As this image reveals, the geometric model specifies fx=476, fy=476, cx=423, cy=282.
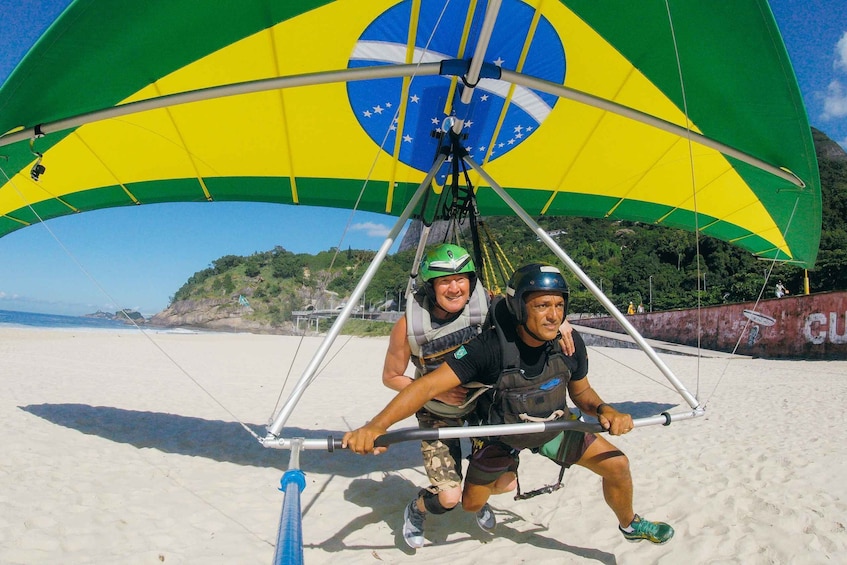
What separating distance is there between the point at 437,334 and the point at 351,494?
6.68ft

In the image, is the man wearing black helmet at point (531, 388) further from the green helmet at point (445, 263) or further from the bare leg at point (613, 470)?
the green helmet at point (445, 263)

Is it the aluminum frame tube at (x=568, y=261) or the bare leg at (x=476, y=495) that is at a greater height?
the aluminum frame tube at (x=568, y=261)

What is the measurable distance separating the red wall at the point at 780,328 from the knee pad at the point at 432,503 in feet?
41.0

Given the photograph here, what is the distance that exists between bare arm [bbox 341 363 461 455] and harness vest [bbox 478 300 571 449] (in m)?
0.28

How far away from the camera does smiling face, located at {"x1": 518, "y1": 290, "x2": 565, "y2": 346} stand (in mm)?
2457

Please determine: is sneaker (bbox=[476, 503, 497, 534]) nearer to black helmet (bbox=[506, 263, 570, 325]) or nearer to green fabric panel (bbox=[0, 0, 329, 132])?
black helmet (bbox=[506, 263, 570, 325])

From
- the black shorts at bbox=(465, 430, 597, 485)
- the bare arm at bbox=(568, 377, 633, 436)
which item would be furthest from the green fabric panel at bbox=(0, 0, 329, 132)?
the black shorts at bbox=(465, 430, 597, 485)

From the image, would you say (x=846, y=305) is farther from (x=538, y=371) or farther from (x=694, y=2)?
(x=538, y=371)

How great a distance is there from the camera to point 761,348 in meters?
18.2

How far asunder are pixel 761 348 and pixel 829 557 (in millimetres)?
18786

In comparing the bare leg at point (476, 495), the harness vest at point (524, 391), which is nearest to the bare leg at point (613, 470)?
the harness vest at point (524, 391)

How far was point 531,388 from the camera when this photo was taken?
2.56 metres

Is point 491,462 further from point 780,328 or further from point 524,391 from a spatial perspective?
point 780,328

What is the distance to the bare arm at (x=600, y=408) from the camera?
8.25ft
